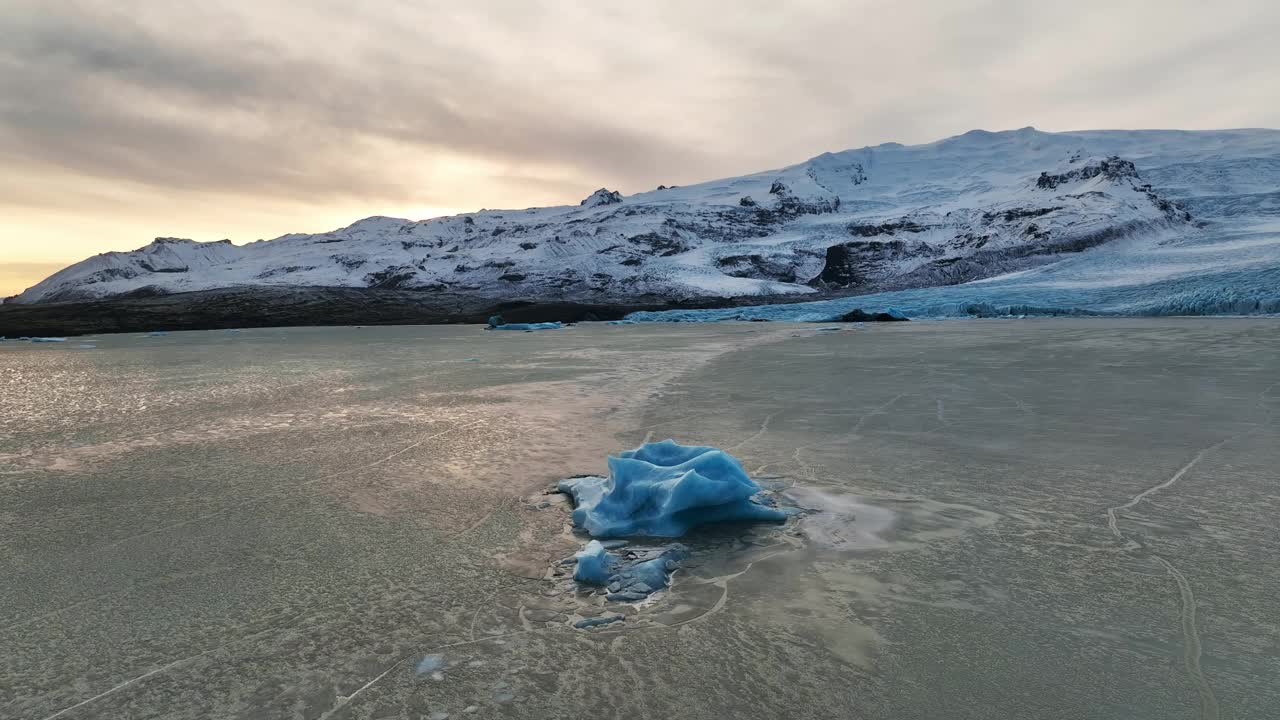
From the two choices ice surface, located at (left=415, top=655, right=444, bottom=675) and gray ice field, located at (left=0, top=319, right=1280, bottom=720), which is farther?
ice surface, located at (left=415, top=655, right=444, bottom=675)

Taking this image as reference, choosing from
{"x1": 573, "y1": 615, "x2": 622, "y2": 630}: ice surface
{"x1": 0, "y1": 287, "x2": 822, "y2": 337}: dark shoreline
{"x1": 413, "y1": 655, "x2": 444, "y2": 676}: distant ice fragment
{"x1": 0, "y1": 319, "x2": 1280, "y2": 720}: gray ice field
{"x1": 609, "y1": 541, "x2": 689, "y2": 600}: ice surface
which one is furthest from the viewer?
{"x1": 0, "y1": 287, "x2": 822, "y2": 337}: dark shoreline

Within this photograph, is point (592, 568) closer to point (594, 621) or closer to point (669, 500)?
point (594, 621)

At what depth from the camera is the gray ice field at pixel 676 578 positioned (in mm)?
2305

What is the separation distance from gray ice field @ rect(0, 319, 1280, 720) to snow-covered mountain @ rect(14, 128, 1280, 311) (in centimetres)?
4016

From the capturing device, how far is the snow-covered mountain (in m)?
70.3

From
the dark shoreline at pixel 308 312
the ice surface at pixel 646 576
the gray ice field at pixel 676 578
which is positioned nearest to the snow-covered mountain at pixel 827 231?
the dark shoreline at pixel 308 312

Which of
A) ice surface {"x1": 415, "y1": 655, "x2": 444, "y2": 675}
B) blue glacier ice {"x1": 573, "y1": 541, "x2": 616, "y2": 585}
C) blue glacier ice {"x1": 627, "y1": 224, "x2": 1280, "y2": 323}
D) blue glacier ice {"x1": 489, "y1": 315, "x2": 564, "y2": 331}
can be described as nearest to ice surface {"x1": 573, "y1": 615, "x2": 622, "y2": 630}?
blue glacier ice {"x1": 573, "y1": 541, "x2": 616, "y2": 585}

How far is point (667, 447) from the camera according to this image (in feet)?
15.9

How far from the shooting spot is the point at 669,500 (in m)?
3.90

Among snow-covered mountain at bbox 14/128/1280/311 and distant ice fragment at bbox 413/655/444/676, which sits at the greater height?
snow-covered mountain at bbox 14/128/1280/311

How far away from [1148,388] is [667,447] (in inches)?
290

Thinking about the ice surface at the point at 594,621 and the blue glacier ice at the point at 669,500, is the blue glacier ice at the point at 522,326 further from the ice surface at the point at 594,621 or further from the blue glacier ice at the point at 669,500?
the ice surface at the point at 594,621

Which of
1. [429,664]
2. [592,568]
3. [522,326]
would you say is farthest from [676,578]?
[522,326]

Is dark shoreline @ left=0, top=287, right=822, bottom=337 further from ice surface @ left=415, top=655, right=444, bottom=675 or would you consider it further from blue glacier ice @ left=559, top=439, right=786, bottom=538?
ice surface @ left=415, top=655, right=444, bottom=675
